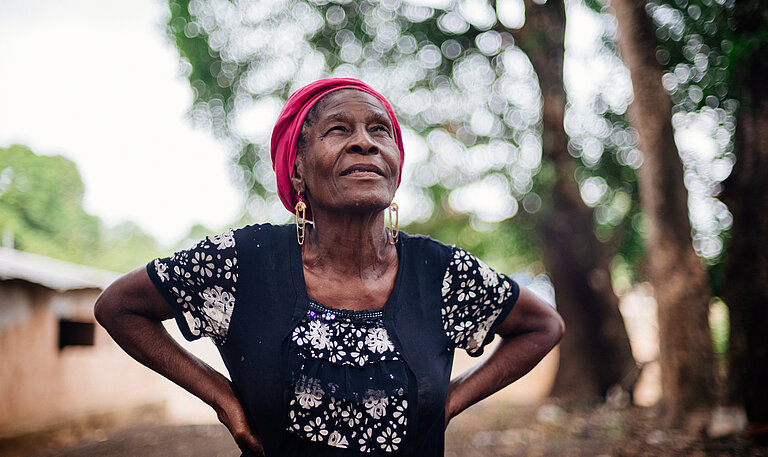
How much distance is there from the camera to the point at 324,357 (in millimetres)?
1963

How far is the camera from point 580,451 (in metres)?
5.08

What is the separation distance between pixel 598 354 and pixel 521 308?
6391 mm

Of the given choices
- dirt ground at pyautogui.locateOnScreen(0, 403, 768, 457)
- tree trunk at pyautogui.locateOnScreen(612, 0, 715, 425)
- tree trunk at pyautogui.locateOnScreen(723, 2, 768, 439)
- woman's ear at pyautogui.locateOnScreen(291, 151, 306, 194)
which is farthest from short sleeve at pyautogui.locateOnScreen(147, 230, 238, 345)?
tree trunk at pyautogui.locateOnScreen(612, 0, 715, 425)

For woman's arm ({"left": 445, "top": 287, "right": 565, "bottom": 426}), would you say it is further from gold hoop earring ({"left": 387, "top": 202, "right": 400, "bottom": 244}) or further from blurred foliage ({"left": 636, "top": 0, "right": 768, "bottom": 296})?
blurred foliage ({"left": 636, "top": 0, "right": 768, "bottom": 296})

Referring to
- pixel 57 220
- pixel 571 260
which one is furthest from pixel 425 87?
pixel 57 220

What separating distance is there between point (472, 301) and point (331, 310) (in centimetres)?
54

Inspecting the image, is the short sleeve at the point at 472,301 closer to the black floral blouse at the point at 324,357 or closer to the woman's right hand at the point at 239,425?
the black floral blouse at the point at 324,357

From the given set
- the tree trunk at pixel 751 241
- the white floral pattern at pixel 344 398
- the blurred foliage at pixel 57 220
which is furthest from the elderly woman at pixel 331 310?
the blurred foliage at pixel 57 220

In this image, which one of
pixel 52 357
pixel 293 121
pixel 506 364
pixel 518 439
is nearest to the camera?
pixel 293 121

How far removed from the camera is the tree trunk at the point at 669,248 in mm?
4910

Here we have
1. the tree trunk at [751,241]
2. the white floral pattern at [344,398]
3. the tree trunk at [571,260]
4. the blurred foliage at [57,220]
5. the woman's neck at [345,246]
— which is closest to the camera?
the white floral pattern at [344,398]

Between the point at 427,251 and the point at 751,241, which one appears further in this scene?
the point at 751,241

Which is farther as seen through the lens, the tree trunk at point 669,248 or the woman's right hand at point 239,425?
the tree trunk at point 669,248

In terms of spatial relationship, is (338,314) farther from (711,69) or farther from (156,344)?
(711,69)
